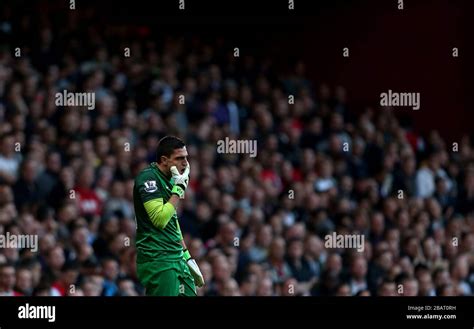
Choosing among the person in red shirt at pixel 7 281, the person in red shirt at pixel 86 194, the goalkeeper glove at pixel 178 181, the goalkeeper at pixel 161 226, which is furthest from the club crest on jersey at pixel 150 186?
the person in red shirt at pixel 86 194

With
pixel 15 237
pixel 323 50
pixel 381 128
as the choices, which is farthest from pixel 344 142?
pixel 15 237

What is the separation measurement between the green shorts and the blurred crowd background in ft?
8.62

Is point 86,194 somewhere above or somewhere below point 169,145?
above

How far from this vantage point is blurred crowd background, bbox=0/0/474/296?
1415 centimetres

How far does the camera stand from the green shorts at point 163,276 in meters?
9.99

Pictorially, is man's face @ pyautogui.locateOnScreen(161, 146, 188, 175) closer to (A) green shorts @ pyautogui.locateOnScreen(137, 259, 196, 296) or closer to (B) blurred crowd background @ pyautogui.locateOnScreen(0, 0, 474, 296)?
(A) green shorts @ pyautogui.locateOnScreen(137, 259, 196, 296)

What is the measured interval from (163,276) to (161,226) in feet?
1.17

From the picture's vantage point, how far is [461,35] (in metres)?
19.4

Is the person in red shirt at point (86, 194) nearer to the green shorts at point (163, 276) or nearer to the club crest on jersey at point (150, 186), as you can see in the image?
the green shorts at point (163, 276)

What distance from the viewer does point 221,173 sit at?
16.0 meters

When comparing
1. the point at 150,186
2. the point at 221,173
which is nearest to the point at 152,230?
the point at 150,186

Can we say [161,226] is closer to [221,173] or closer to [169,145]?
[169,145]

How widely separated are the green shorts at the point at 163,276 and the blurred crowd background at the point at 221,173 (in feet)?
8.62

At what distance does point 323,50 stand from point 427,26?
4.49ft
